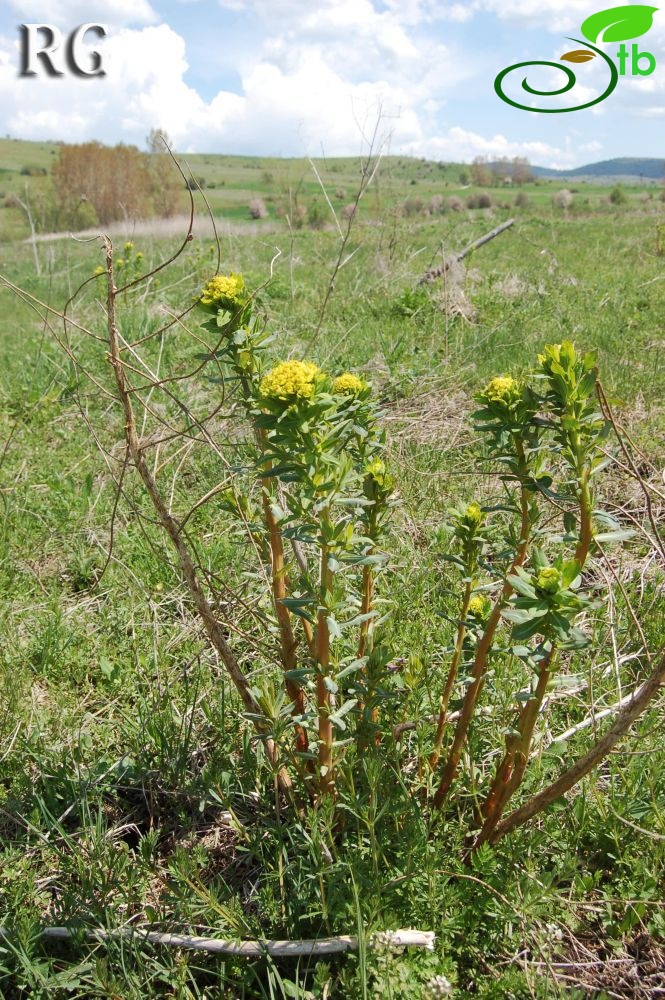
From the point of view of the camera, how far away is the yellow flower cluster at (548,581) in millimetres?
1207

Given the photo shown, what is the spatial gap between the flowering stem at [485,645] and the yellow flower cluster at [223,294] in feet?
2.32

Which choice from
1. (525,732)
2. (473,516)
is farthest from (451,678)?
(473,516)

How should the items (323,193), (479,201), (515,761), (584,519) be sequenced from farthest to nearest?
(479,201)
(323,193)
(515,761)
(584,519)

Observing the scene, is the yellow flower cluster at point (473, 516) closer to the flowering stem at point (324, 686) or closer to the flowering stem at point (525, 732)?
the flowering stem at point (525, 732)

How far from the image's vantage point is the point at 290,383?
124cm

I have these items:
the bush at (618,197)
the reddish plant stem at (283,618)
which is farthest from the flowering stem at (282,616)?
the bush at (618,197)

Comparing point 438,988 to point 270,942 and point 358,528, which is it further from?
point 358,528

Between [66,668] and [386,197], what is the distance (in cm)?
655

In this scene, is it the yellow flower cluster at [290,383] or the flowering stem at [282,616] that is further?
the flowering stem at [282,616]

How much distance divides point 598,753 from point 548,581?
1.37 feet

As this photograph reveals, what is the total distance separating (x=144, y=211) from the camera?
22.0 meters

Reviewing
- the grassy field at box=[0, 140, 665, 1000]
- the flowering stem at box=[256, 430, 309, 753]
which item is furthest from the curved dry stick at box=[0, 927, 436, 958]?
the flowering stem at box=[256, 430, 309, 753]

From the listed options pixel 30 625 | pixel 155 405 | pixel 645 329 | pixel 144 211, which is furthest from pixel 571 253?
pixel 144 211

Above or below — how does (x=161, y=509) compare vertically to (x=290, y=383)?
below
